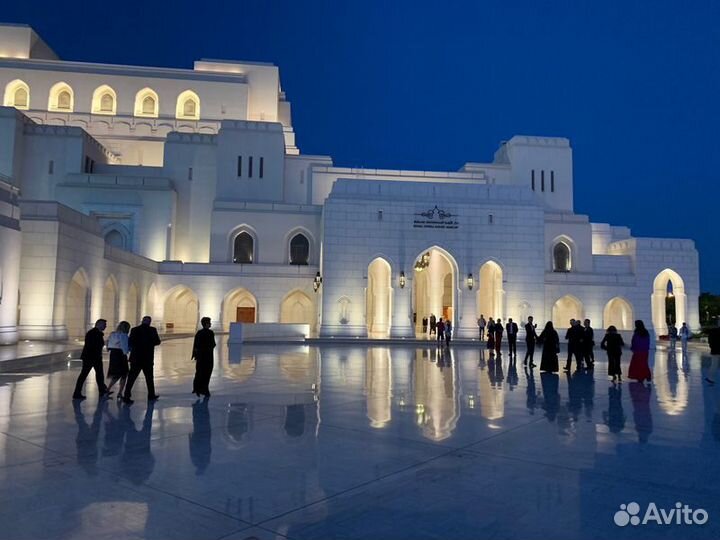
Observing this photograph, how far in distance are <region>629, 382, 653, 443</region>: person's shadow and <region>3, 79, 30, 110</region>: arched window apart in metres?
49.2

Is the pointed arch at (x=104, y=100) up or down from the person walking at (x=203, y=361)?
up

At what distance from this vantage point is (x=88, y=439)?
226 inches

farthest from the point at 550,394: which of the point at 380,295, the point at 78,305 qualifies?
the point at 380,295

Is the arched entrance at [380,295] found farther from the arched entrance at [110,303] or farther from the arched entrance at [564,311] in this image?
the arched entrance at [110,303]

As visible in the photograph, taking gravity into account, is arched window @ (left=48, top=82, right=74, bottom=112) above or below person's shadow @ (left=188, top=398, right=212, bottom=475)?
above

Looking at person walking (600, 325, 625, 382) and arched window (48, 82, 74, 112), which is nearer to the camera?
person walking (600, 325, 625, 382)

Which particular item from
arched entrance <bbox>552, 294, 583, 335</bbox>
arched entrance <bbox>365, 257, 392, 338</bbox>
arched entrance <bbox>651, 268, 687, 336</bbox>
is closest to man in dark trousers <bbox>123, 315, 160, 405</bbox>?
arched entrance <bbox>365, 257, 392, 338</bbox>

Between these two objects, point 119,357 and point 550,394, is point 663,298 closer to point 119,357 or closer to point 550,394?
point 550,394

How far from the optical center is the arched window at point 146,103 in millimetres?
44969

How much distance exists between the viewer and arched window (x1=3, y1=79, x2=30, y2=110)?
1705 inches

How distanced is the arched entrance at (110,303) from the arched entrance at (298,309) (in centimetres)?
1131

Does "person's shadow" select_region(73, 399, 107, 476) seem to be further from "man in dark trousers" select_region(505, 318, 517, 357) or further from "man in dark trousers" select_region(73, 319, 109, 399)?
"man in dark trousers" select_region(505, 318, 517, 357)

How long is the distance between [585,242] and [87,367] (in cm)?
3464

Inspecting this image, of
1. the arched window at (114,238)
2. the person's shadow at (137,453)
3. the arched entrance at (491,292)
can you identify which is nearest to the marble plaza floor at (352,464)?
the person's shadow at (137,453)
